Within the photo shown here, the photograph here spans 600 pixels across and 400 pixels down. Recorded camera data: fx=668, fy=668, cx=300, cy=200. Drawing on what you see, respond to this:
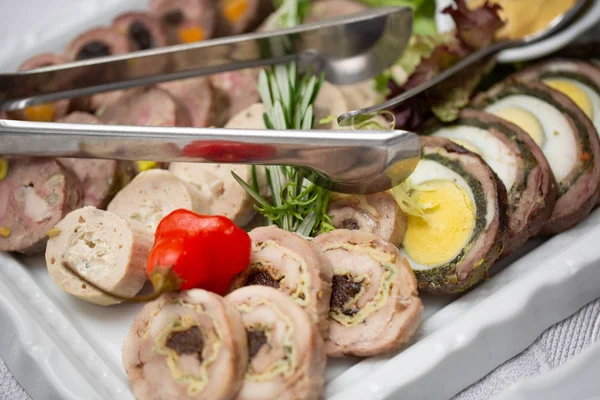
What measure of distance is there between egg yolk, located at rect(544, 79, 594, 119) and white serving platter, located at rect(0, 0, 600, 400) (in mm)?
530

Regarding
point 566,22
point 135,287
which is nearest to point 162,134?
point 135,287

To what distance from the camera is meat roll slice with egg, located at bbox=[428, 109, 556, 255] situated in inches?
105

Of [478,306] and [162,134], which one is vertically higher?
[162,134]

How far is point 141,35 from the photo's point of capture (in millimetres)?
3561

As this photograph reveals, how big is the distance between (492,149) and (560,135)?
0.33 m

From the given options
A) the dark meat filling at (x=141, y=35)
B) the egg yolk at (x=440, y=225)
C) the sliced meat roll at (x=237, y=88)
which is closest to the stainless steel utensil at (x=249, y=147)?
the egg yolk at (x=440, y=225)

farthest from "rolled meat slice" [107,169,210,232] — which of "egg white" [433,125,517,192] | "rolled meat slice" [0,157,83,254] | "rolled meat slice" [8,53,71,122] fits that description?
"egg white" [433,125,517,192]

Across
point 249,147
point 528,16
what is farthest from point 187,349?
point 528,16

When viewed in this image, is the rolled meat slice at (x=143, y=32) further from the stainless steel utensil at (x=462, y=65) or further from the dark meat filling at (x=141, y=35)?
the stainless steel utensil at (x=462, y=65)

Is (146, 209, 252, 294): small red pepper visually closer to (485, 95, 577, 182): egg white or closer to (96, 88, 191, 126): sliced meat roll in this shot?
(96, 88, 191, 126): sliced meat roll

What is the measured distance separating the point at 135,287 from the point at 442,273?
1.19 meters

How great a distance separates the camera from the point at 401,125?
10.2 feet

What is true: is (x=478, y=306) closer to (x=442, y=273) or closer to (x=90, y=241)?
(x=442, y=273)

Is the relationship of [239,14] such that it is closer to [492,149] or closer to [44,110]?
[44,110]
